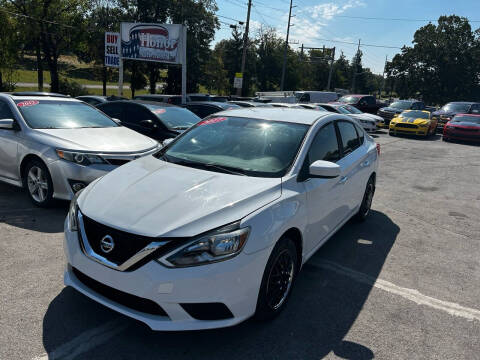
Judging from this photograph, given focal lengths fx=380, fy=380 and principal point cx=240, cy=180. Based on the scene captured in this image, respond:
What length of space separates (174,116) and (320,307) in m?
6.10

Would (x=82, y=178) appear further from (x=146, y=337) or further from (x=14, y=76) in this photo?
(x=14, y=76)

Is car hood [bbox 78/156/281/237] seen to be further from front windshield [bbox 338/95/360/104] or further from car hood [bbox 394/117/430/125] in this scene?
front windshield [bbox 338/95/360/104]

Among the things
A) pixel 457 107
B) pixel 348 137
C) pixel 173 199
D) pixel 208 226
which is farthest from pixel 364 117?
pixel 208 226

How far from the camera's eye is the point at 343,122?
4.73 meters

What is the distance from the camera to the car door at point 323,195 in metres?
3.41

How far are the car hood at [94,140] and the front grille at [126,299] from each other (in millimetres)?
2997

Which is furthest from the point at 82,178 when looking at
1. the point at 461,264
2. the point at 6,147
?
the point at 461,264

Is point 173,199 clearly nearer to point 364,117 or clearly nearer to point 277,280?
point 277,280

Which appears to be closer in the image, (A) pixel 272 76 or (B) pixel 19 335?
(B) pixel 19 335

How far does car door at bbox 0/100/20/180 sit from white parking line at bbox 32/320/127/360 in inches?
148

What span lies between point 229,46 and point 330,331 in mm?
54276

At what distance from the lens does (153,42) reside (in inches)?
634

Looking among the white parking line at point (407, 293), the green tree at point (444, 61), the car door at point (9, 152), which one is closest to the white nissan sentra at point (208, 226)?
the white parking line at point (407, 293)

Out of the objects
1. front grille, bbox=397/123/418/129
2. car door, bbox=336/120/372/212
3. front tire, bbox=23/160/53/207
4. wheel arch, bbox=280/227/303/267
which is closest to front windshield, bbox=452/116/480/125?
front grille, bbox=397/123/418/129
